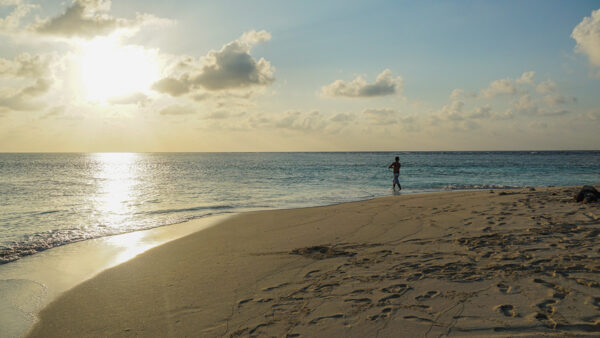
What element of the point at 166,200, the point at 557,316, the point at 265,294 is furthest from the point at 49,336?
the point at 166,200

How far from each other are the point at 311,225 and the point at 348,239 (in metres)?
2.32

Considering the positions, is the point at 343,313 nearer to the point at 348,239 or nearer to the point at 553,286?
the point at 553,286

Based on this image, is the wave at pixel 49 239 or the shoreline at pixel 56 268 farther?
the wave at pixel 49 239

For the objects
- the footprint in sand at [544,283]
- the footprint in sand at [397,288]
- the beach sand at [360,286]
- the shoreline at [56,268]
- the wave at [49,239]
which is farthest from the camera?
the wave at [49,239]

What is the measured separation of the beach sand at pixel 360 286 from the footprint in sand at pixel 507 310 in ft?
0.04


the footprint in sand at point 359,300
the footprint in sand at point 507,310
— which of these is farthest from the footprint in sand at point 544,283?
the footprint in sand at point 359,300

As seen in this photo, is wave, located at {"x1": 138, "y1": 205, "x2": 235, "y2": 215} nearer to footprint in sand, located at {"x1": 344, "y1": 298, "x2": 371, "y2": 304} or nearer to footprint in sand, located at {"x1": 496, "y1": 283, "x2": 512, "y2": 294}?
footprint in sand, located at {"x1": 344, "y1": 298, "x2": 371, "y2": 304}

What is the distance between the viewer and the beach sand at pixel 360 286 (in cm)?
399

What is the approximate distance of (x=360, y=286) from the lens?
5.03 meters

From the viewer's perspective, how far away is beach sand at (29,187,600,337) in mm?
3994

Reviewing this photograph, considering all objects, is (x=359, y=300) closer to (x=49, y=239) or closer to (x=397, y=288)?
(x=397, y=288)

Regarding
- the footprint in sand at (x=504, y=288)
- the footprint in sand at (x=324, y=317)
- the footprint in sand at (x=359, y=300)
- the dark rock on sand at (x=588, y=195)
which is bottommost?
the footprint in sand at (x=324, y=317)

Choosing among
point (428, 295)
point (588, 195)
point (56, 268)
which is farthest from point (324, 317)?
point (588, 195)

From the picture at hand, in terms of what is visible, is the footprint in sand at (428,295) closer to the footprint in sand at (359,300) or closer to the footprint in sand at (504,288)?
the footprint in sand at (359,300)
